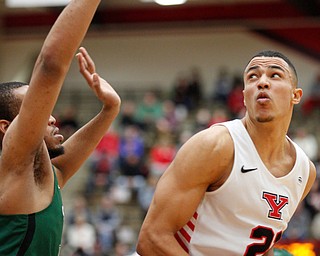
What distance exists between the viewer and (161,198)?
14.0 ft

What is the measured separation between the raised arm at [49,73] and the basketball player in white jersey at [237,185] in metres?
1.11

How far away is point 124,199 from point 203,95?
5.61 metres

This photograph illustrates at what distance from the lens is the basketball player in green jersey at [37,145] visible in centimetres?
331

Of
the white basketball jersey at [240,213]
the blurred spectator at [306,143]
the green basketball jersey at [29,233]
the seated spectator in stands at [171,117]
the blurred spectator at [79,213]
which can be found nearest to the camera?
the green basketball jersey at [29,233]

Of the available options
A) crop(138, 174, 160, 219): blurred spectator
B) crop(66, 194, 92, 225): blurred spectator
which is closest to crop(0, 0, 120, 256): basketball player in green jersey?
crop(66, 194, 92, 225): blurred spectator

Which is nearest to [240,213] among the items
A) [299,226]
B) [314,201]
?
[299,226]

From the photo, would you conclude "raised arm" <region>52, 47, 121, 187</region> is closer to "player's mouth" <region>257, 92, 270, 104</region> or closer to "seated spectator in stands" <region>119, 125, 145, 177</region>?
"player's mouth" <region>257, 92, 270, 104</region>

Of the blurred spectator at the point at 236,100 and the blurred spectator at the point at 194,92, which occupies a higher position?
the blurred spectator at the point at 236,100

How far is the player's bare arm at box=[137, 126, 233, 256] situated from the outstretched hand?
0.50 m

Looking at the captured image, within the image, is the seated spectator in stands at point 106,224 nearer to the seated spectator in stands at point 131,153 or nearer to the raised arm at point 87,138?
the seated spectator in stands at point 131,153

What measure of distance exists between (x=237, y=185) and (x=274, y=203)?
289 mm

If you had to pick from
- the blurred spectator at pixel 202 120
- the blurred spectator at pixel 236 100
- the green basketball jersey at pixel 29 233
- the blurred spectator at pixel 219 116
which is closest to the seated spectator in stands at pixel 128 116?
the blurred spectator at pixel 202 120

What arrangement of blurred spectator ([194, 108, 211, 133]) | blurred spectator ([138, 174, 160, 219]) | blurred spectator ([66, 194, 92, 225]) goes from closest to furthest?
blurred spectator ([66, 194, 92, 225]) → blurred spectator ([138, 174, 160, 219]) → blurred spectator ([194, 108, 211, 133])

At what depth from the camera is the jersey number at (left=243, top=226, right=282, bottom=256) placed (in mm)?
4453
